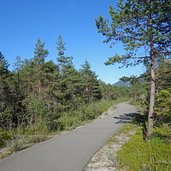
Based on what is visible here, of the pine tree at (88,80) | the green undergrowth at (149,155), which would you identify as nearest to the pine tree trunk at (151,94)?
the green undergrowth at (149,155)

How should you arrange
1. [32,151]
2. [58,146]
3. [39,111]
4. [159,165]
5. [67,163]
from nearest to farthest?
[159,165] < [67,163] < [32,151] < [58,146] < [39,111]

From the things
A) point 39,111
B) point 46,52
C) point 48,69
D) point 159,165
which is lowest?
point 159,165

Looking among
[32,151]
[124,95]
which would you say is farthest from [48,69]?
[124,95]

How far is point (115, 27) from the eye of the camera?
13016mm

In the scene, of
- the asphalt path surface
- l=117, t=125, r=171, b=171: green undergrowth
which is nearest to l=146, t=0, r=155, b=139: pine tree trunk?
l=117, t=125, r=171, b=171: green undergrowth

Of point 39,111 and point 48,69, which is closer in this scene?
point 39,111

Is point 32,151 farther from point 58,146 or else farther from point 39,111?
point 39,111

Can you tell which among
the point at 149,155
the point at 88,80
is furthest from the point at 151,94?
the point at 88,80

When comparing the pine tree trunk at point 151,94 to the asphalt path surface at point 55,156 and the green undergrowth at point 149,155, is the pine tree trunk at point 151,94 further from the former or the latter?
the asphalt path surface at point 55,156

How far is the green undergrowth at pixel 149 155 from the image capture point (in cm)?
743

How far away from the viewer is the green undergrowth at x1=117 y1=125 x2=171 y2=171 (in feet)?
24.4

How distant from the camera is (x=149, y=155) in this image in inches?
355

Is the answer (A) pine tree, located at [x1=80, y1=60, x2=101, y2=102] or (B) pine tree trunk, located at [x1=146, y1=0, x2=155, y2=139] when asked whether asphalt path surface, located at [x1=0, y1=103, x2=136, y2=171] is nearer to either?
(B) pine tree trunk, located at [x1=146, y1=0, x2=155, y2=139]

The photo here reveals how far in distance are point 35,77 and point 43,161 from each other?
35.0 meters
